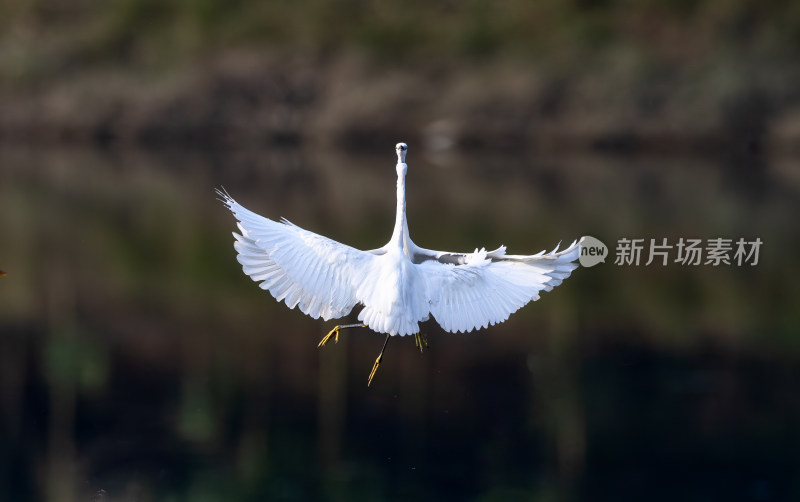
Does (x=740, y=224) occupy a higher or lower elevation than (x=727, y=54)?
lower

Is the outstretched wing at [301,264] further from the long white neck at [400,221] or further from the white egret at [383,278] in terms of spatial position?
the long white neck at [400,221]

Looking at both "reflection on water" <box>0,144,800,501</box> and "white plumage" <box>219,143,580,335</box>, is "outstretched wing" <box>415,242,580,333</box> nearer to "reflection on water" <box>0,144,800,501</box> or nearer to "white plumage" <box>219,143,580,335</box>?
"white plumage" <box>219,143,580,335</box>

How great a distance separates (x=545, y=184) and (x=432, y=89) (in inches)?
343

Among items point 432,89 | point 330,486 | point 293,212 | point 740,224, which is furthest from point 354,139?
point 330,486

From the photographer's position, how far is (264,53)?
27328 millimetres

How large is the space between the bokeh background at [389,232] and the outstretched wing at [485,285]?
814 millimetres

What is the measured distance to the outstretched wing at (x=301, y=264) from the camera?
5.02 m

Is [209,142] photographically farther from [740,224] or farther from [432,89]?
[740,224]

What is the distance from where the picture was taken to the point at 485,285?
526cm

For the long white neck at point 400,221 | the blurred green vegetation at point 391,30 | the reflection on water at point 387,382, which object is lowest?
the reflection on water at point 387,382

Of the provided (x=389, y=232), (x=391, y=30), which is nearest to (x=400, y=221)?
(x=389, y=232)

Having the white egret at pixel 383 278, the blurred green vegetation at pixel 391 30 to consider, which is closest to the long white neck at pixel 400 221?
the white egret at pixel 383 278

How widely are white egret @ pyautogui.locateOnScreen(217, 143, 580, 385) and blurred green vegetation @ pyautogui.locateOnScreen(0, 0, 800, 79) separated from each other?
20817 mm

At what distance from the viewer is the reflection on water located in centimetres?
536
